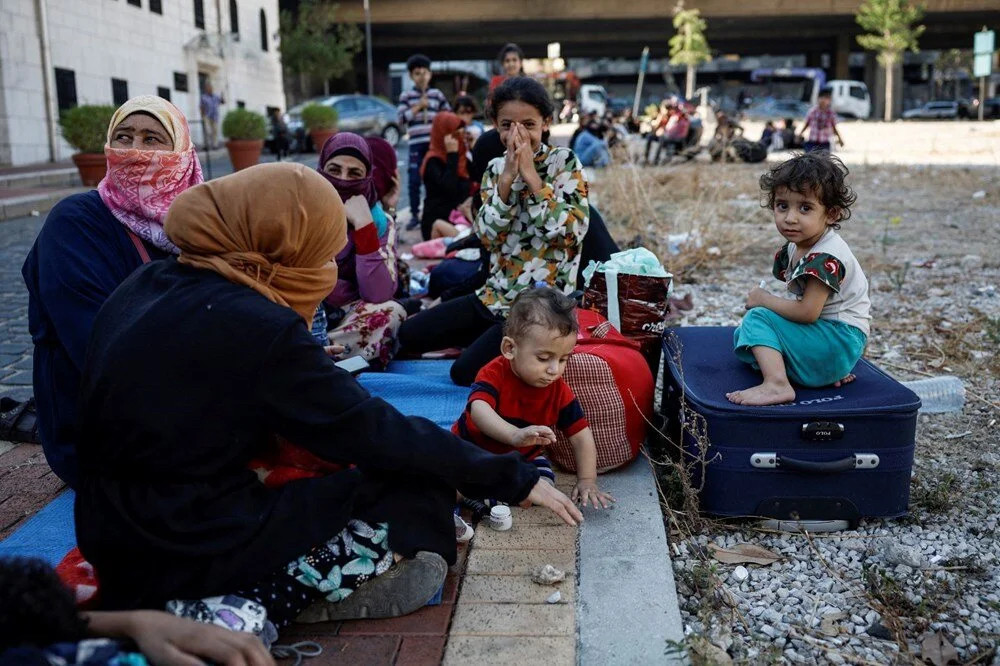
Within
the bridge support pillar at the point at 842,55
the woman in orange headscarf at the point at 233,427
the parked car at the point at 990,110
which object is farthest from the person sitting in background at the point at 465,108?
the parked car at the point at 990,110

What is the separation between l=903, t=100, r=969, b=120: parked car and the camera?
43.9 m

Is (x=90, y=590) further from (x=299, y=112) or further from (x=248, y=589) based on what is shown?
(x=299, y=112)

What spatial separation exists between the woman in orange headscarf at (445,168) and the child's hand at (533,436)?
215 inches

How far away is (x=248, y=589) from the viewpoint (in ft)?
7.30

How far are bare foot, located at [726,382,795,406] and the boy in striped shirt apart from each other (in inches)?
268

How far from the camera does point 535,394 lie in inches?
128

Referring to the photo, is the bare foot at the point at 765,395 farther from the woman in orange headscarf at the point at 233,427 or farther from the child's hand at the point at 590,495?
the woman in orange headscarf at the point at 233,427

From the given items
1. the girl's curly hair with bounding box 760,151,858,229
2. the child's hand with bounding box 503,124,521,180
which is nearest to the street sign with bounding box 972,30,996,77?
the child's hand with bounding box 503,124,521,180

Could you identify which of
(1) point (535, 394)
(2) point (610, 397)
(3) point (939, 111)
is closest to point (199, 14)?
(2) point (610, 397)

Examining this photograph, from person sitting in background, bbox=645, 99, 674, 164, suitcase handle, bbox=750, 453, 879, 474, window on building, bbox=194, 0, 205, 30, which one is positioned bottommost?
suitcase handle, bbox=750, 453, 879, 474

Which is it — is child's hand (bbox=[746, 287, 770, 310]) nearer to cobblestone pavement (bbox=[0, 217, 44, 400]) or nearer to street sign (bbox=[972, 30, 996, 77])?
cobblestone pavement (bbox=[0, 217, 44, 400])

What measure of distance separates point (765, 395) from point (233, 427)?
1.84 metres

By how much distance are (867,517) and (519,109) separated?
7.58ft

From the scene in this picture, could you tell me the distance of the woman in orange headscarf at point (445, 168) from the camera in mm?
8172
